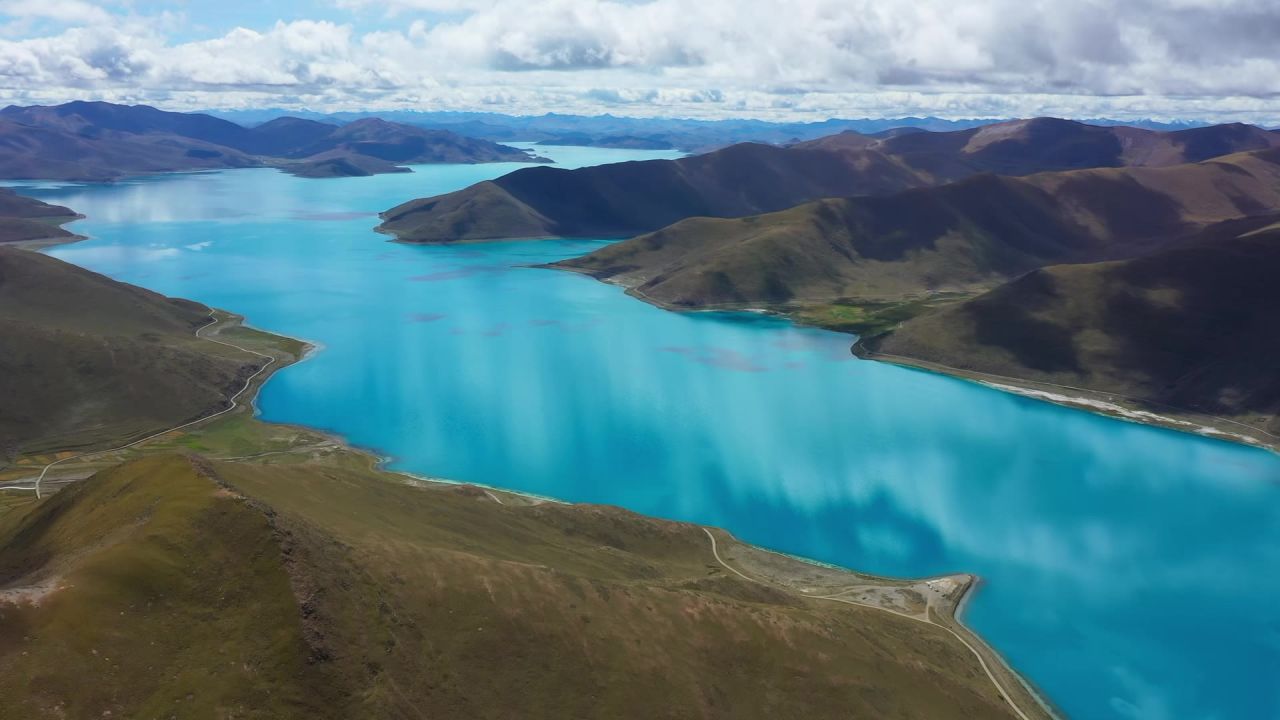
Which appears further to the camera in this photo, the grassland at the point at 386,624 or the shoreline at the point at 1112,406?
the shoreline at the point at 1112,406

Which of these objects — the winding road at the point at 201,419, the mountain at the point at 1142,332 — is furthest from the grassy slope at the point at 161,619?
the mountain at the point at 1142,332

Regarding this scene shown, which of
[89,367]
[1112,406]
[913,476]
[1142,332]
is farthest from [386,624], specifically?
[1142,332]

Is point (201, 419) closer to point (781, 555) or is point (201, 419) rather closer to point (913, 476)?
point (781, 555)

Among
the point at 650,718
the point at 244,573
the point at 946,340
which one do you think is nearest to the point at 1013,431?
the point at 946,340

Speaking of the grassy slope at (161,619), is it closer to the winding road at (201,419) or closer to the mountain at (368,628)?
the mountain at (368,628)

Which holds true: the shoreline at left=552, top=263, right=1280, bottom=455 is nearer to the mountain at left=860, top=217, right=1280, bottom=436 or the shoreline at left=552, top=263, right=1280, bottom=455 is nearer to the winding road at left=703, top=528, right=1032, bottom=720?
the mountain at left=860, top=217, right=1280, bottom=436

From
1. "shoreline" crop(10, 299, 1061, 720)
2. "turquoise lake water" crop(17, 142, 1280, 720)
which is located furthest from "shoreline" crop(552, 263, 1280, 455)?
"shoreline" crop(10, 299, 1061, 720)
